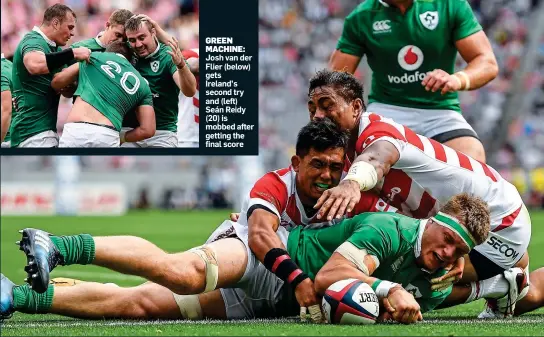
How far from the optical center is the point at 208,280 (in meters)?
5.66

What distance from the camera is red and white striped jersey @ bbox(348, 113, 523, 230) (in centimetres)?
616

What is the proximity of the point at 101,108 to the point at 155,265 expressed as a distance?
1712 mm

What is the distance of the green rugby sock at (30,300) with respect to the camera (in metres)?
5.70

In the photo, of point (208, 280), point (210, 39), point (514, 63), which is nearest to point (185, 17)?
point (210, 39)

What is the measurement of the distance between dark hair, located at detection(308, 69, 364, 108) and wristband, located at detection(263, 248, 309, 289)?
1241mm

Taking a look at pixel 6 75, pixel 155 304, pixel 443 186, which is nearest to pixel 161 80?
pixel 6 75

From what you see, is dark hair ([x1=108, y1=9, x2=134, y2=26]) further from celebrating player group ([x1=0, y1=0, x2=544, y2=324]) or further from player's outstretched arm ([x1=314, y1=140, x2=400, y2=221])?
player's outstretched arm ([x1=314, y1=140, x2=400, y2=221])

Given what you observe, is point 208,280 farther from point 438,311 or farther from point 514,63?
point 514,63

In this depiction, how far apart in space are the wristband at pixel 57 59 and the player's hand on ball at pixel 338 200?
2.15 m

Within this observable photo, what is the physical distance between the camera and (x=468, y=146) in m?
7.96

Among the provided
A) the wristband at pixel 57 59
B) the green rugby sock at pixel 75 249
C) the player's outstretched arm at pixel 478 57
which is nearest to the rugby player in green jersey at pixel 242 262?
the green rugby sock at pixel 75 249

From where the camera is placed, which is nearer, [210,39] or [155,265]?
[155,265]

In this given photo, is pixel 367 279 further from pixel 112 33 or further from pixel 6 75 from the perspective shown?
pixel 6 75

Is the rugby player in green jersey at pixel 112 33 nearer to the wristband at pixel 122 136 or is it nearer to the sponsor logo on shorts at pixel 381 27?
the wristband at pixel 122 136
